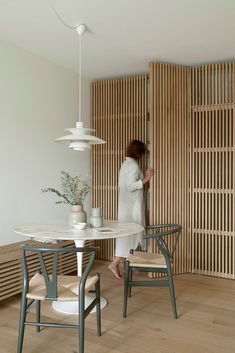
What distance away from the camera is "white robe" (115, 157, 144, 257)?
15.4 ft

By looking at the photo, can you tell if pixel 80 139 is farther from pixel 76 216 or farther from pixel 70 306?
pixel 70 306

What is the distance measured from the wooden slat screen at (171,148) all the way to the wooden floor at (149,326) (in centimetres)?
94

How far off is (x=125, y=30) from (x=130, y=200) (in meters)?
2.16

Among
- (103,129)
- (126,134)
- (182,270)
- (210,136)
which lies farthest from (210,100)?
(182,270)

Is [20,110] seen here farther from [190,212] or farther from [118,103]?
[190,212]

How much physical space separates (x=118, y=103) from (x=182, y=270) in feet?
8.87

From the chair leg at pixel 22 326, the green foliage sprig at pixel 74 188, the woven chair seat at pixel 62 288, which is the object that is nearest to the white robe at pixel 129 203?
the green foliage sprig at pixel 74 188

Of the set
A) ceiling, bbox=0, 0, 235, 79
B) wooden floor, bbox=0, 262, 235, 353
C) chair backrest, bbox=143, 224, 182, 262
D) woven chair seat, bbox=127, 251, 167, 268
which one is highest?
ceiling, bbox=0, 0, 235, 79

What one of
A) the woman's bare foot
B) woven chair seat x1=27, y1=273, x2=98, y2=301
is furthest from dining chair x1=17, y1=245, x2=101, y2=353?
the woman's bare foot

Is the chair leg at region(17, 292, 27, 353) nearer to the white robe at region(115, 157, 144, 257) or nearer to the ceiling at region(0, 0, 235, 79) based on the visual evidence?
the white robe at region(115, 157, 144, 257)

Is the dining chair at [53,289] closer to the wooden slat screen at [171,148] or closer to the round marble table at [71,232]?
the round marble table at [71,232]

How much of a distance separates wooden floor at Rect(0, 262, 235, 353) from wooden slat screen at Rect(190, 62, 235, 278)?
589 millimetres

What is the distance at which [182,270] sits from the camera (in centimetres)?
489

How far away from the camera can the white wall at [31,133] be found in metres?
4.24
